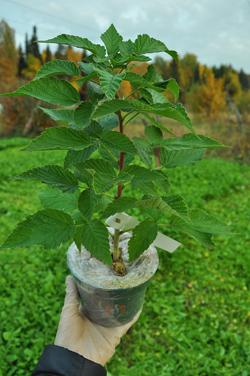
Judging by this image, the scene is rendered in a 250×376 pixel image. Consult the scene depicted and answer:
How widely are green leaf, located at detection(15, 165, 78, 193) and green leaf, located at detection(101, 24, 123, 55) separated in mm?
385

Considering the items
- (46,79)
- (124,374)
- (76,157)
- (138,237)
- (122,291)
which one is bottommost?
(124,374)

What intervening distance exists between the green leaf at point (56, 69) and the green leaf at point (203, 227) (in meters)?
0.61

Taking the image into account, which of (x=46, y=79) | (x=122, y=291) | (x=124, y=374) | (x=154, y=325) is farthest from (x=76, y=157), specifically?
(x=154, y=325)

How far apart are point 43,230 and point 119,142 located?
0.36 metres

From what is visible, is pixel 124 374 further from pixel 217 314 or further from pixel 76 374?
pixel 217 314

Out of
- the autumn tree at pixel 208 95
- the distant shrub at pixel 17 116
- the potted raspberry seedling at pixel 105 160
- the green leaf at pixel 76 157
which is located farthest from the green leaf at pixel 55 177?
the autumn tree at pixel 208 95

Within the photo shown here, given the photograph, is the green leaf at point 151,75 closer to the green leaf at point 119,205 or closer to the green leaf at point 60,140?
the green leaf at point 60,140

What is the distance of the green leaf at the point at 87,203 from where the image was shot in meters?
0.83

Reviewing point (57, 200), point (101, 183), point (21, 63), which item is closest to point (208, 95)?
point (57, 200)

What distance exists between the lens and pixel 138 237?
3.14 ft

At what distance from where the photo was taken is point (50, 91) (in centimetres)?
68

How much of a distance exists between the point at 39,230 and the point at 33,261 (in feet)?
5.57

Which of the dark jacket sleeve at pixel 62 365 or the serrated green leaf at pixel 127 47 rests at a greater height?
the serrated green leaf at pixel 127 47

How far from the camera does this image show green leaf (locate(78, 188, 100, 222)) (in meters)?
0.83
